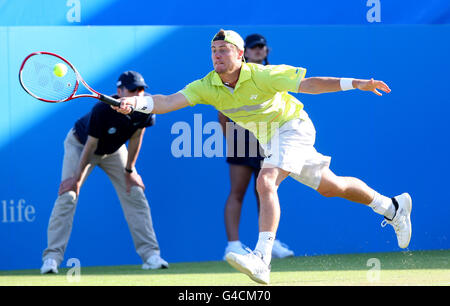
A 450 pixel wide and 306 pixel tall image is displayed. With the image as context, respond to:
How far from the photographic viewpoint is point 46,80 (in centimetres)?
496

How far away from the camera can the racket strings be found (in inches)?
193

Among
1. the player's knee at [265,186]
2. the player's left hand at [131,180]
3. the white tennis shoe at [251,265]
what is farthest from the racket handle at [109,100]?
the player's left hand at [131,180]

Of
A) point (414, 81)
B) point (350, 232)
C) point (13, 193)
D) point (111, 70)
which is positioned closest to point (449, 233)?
point (350, 232)

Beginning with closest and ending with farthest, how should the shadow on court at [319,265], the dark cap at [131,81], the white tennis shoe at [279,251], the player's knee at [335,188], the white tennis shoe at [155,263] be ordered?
the player's knee at [335,188]
the shadow on court at [319,265]
the dark cap at [131,81]
the white tennis shoe at [155,263]
the white tennis shoe at [279,251]

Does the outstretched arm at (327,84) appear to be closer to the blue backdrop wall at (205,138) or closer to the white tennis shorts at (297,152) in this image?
the white tennis shorts at (297,152)

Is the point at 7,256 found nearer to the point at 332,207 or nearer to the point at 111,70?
the point at 111,70

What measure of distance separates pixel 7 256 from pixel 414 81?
3607 mm

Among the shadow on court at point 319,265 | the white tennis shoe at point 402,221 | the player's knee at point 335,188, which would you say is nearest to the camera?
the player's knee at point 335,188

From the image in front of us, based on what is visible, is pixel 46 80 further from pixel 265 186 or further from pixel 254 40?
pixel 254 40

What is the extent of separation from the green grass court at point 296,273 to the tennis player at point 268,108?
53 cm

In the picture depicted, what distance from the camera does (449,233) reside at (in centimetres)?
710

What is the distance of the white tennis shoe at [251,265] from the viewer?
14.4ft

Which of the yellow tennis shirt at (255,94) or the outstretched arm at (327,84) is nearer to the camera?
the outstretched arm at (327,84)
